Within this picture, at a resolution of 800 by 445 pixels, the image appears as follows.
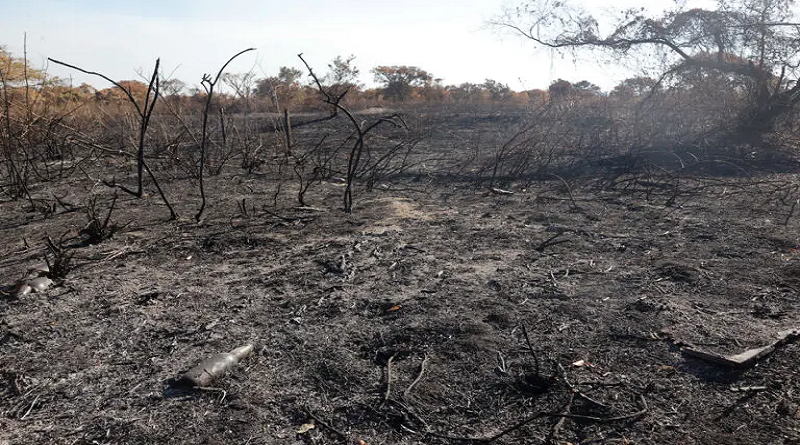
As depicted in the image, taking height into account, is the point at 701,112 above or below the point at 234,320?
above

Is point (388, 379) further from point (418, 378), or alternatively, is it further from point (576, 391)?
point (576, 391)

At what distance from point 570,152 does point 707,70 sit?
3.25 m

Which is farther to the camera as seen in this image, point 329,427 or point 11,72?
point 11,72

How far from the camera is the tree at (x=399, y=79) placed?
20.2 m

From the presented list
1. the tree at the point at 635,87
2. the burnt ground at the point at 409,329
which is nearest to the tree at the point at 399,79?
the tree at the point at 635,87

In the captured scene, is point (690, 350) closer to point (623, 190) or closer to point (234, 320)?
point (234, 320)

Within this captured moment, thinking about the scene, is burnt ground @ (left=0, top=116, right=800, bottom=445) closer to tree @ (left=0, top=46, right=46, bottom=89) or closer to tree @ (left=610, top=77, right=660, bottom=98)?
tree @ (left=0, top=46, right=46, bottom=89)

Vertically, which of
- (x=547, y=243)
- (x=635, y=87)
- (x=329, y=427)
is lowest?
(x=329, y=427)

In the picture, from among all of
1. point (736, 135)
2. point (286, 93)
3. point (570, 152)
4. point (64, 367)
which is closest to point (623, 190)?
point (570, 152)

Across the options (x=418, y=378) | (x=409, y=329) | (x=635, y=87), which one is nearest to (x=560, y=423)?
(x=418, y=378)

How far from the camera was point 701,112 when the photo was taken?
31.5ft

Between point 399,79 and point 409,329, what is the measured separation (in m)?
18.2

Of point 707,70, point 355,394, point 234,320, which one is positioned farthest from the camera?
point 707,70

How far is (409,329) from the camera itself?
3.07m
